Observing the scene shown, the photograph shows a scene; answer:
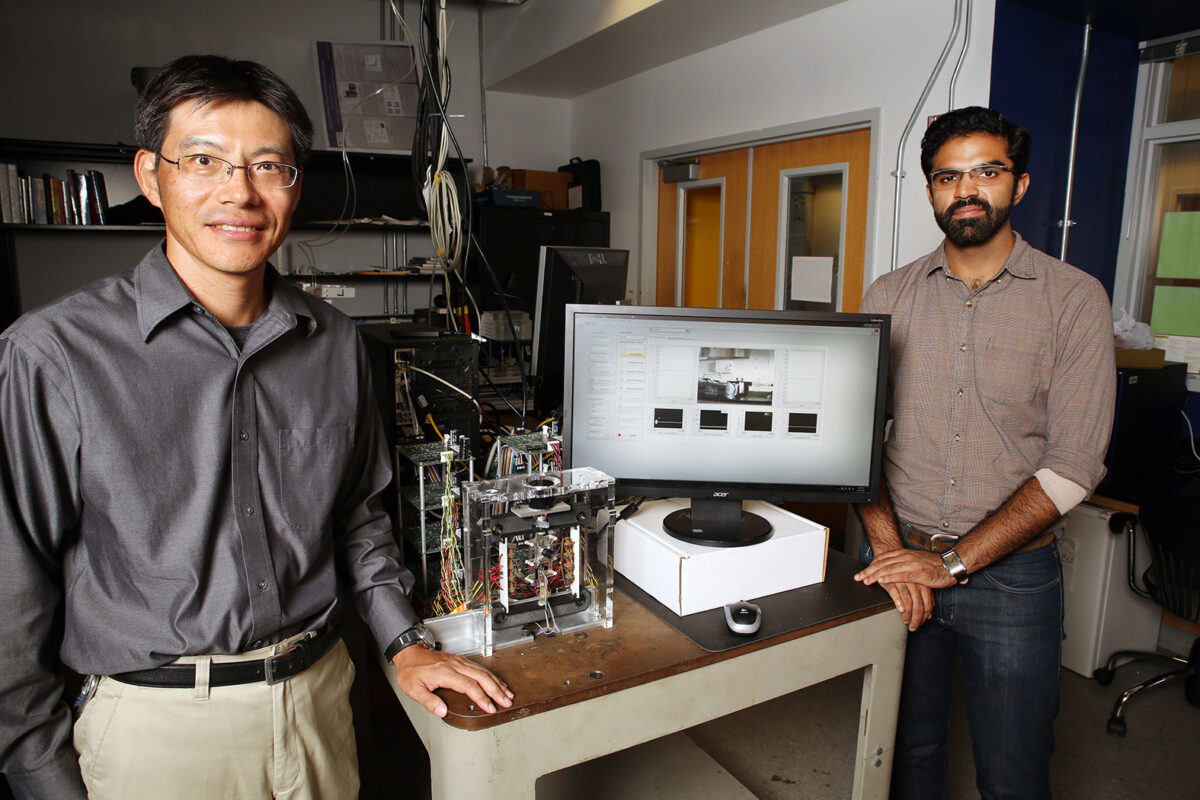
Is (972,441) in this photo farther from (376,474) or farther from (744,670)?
(376,474)

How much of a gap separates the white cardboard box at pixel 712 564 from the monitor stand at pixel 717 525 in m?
0.02

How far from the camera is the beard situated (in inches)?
56.1

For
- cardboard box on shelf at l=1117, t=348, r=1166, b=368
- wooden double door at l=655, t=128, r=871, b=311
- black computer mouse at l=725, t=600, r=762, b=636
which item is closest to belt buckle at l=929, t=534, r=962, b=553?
black computer mouse at l=725, t=600, r=762, b=636

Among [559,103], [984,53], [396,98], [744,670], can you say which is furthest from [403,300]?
[744,670]

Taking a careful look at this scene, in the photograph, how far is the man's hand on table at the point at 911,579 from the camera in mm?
1335

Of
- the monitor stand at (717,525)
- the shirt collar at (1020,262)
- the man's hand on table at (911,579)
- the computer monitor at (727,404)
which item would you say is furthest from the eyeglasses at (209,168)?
the shirt collar at (1020,262)

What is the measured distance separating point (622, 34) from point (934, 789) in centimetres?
358

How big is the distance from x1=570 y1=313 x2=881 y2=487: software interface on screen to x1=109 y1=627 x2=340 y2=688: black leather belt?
0.52 meters

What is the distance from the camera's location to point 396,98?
15.2 ft

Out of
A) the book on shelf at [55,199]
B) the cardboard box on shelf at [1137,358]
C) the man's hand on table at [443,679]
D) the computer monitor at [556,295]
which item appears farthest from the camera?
the book on shelf at [55,199]

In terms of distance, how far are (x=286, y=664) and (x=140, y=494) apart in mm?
298

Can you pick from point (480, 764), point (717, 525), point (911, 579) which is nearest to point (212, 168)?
point (480, 764)

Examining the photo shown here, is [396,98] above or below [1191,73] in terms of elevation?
above

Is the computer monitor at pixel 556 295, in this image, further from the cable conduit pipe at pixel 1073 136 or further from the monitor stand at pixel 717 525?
the cable conduit pipe at pixel 1073 136
